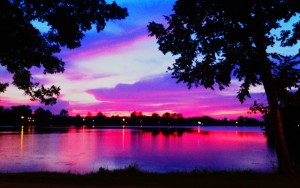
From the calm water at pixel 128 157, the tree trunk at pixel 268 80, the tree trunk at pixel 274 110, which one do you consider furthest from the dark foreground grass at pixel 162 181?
the calm water at pixel 128 157

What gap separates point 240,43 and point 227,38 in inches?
24.9

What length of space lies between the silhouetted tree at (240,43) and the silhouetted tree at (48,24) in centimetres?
404

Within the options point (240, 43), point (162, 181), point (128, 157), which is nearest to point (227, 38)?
point (240, 43)

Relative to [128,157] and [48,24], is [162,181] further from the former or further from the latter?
[128,157]

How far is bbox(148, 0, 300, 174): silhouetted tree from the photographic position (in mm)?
17250

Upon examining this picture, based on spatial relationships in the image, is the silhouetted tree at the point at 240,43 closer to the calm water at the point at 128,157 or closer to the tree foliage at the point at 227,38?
the tree foliage at the point at 227,38

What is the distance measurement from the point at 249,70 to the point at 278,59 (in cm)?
143

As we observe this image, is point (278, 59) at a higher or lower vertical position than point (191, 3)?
lower

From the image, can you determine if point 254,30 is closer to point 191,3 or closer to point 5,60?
point 191,3

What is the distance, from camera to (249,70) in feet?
58.6

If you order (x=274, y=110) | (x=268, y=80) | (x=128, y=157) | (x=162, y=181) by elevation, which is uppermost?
(x=268, y=80)

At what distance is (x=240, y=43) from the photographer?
17.5 metres

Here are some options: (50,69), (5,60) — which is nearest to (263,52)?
(50,69)

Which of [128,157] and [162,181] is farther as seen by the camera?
[128,157]
